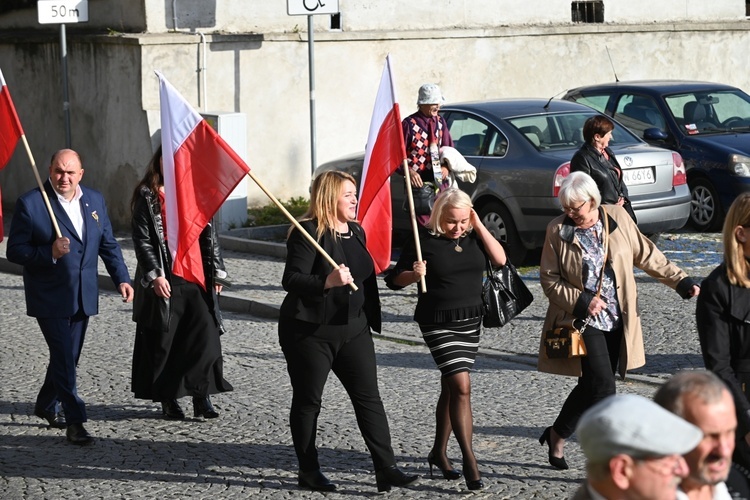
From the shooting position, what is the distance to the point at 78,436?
7871mm

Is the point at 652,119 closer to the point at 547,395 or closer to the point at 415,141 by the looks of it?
the point at 415,141

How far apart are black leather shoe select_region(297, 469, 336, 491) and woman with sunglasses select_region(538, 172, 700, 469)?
128 centimetres

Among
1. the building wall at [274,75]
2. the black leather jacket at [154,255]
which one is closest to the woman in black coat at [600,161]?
the black leather jacket at [154,255]

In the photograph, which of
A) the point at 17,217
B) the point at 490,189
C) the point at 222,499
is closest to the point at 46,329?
the point at 17,217

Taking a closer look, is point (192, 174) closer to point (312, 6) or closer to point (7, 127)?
point (7, 127)

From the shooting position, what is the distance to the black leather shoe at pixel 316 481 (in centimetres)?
682

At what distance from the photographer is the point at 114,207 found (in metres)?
17.7

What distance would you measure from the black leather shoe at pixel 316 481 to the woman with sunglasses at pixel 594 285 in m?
1.28

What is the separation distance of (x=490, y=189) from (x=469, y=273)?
6.65 meters

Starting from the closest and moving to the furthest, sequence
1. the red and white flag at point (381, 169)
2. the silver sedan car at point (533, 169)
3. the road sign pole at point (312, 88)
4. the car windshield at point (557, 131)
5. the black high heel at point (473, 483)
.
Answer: the black high heel at point (473, 483) < the red and white flag at point (381, 169) < the silver sedan car at point (533, 169) < the car windshield at point (557, 131) < the road sign pole at point (312, 88)

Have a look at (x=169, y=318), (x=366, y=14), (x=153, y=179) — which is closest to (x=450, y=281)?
(x=169, y=318)

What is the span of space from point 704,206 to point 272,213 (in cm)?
533

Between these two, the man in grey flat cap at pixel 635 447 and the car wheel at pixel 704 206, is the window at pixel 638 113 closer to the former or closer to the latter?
the car wheel at pixel 704 206

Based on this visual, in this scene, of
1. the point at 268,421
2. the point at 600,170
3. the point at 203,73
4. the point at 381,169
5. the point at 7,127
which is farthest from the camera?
the point at 203,73
